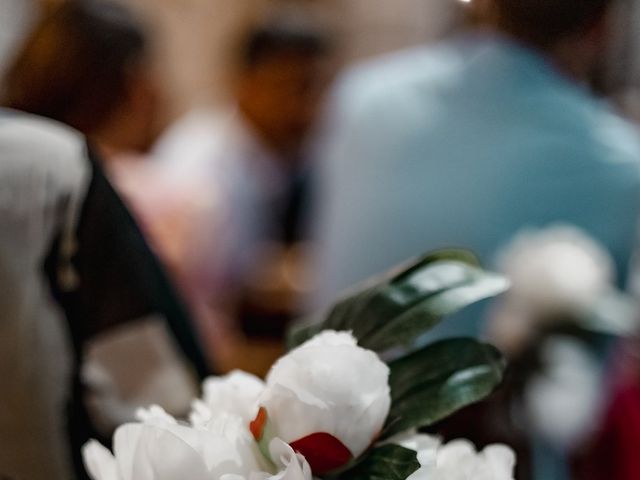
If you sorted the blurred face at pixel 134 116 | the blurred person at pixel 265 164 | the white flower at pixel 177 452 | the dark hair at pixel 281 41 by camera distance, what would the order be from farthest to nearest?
the dark hair at pixel 281 41
the blurred person at pixel 265 164
the blurred face at pixel 134 116
the white flower at pixel 177 452

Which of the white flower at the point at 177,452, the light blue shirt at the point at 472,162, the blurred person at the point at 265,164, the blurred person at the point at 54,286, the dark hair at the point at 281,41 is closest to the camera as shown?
the white flower at the point at 177,452

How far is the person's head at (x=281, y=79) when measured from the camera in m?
2.01

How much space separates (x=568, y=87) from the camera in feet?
3.39

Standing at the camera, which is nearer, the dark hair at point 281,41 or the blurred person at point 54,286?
the blurred person at point 54,286

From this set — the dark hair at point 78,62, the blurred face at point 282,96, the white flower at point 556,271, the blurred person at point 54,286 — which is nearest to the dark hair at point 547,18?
the white flower at point 556,271

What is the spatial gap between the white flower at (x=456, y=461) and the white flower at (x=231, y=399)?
61mm

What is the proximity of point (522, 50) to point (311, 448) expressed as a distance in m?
0.80

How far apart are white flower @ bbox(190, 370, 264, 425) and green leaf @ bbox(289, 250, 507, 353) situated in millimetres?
41

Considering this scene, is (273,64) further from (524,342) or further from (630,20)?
(524,342)

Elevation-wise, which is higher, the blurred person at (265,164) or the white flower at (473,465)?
the white flower at (473,465)

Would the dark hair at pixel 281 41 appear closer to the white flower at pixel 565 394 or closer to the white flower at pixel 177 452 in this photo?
the white flower at pixel 565 394

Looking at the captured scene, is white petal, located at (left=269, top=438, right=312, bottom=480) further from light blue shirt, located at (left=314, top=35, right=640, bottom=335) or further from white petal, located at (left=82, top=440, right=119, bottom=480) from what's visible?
light blue shirt, located at (left=314, top=35, right=640, bottom=335)

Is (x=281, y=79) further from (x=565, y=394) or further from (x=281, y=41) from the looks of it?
(x=565, y=394)

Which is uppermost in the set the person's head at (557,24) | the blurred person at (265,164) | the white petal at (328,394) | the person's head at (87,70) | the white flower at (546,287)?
the person's head at (557,24)
